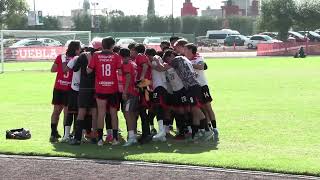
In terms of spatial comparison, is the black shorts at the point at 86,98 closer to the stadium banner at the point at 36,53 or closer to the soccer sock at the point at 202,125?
the soccer sock at the point at 202,125

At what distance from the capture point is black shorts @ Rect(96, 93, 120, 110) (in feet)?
34.8

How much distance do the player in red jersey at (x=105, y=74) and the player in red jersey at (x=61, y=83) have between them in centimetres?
80

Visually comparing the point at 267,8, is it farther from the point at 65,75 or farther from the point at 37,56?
the point at 65,75

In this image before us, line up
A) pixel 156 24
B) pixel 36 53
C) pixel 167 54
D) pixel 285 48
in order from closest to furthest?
pixel 167 54 → pixel 36 53 → pixel 285 48 → pixel 156 24

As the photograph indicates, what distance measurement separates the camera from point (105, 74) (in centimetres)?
1052

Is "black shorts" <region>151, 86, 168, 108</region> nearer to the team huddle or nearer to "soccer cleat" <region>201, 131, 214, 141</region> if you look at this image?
the team huddle

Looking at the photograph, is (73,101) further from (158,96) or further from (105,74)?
(158,96)

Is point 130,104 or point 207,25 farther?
point 207,25

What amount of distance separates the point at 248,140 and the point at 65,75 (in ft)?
11.6

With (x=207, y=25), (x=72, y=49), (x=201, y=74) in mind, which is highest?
(x=207, y=25)

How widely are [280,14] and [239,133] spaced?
202 ft

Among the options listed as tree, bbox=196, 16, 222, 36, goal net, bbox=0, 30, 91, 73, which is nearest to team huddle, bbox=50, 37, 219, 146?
goal net, bbox=0, 30, 91, 73

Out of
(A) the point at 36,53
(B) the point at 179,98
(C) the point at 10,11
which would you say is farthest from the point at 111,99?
(C) the point at 10,11

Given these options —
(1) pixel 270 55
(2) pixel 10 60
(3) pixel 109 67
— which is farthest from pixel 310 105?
(1) pixel 270 55
